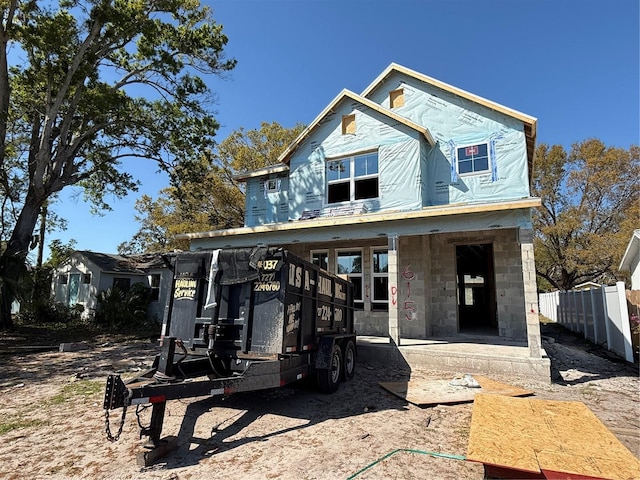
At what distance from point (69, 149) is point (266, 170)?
1005 cm

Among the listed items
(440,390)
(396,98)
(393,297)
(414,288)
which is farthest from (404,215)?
(396,98)

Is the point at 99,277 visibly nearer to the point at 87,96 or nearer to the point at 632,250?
the point at 87,96

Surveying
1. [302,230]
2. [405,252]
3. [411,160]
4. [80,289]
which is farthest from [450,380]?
[80,289]

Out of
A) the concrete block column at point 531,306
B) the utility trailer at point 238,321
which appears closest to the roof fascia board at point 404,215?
the concrete block column at point 531,306

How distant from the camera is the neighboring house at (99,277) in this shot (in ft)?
A: 65.6

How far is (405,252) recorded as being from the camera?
12.0 m

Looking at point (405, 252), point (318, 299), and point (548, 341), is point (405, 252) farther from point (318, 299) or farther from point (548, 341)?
point (318, 299)

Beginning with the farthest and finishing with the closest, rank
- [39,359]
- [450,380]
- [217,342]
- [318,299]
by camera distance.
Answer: [39,359] < [450,380] < [318,299] < [217,342]

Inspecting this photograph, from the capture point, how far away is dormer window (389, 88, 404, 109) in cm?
1386

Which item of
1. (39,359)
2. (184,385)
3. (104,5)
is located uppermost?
(104,5)

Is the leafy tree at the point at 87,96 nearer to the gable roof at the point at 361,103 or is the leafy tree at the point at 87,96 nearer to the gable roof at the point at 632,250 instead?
the gable roof at the point at 361,103

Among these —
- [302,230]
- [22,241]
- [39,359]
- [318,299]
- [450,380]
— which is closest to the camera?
[318,299]

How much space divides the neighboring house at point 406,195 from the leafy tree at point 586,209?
1628cm

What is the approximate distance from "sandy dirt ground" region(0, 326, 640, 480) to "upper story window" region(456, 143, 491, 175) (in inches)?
261
